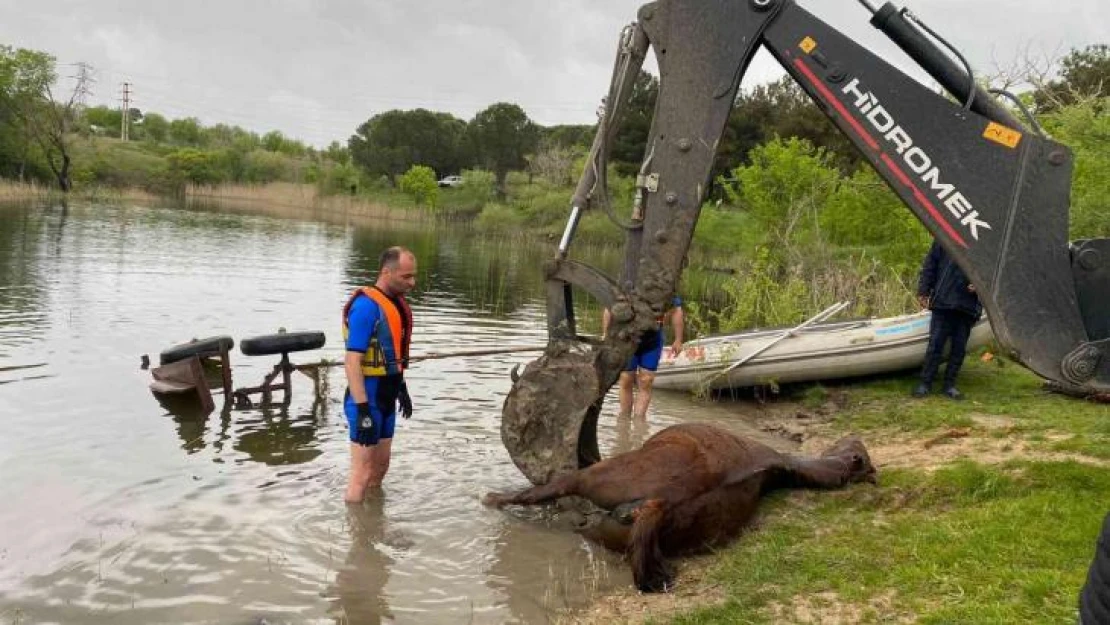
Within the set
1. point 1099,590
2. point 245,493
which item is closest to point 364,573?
point 245,493

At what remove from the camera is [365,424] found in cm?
596

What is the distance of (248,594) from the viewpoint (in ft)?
16.1

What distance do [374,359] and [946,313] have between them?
6.48 meters

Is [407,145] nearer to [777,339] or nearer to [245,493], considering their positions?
[777,339]

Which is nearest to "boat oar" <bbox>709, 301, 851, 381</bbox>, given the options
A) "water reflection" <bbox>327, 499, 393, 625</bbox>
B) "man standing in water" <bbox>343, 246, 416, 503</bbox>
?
"man standing in water" <bbox>343, 246, 416, 503</bbox>

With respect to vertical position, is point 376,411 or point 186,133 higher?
point 186,133

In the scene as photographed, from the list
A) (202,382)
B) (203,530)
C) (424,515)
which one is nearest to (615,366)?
(424,515)

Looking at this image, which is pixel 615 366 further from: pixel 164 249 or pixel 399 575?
pixel 164 249

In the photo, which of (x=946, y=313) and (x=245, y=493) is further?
(x=946, y=313)

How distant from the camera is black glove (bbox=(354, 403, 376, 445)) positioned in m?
5.96

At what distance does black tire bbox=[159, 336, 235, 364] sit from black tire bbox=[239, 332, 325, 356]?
1.27ft

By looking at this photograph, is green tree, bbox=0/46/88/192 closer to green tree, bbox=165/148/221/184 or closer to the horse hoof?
green tree, bbox=165/148/221/184

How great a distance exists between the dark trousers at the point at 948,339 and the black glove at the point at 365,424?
6544 mm

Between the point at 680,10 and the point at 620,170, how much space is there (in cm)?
4097
